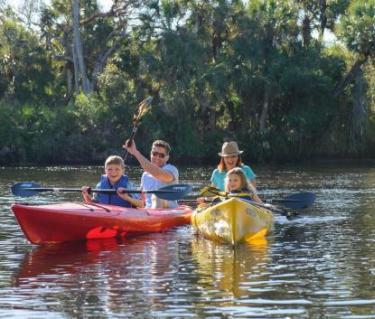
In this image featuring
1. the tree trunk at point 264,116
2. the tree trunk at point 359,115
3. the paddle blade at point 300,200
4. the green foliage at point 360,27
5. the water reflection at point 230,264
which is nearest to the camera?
the water reflection at point 230,264

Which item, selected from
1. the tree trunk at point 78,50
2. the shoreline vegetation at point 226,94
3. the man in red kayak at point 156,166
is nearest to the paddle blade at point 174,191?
the man in red kayak at point 156,166

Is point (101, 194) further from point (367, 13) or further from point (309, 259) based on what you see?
point (367, 13)

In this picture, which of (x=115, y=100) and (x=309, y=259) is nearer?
(x=309, y=259)

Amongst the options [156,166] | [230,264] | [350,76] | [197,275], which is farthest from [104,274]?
[350,76]

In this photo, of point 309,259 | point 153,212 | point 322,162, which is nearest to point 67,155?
point 322,162

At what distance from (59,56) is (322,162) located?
1563 centimetres

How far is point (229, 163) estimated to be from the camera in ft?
52.0

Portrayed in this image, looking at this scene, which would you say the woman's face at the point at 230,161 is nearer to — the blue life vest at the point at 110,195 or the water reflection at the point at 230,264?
the water reflection at the point at 230,264

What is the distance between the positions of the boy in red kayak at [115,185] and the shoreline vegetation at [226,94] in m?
28.2

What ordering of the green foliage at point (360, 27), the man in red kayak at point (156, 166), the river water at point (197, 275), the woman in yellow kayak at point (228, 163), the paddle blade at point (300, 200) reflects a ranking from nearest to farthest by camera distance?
the river water at point (197, 275) → the man in red kayak at point (156, 166) → the woman in yellow kayak at point (228, 163) → the paddle blade at point (300, 200) → the green foliage at point (360, 27)

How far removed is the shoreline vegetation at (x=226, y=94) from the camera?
146ft

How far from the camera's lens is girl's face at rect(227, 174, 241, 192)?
1448 cm

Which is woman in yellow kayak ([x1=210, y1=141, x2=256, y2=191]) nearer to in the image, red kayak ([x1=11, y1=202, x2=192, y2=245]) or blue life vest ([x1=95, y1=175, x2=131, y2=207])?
red kayak ([x1=11, y1=202, x2=192, y2=245])

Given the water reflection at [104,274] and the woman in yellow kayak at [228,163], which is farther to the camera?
the woman in yellow kayak at [228,163]
